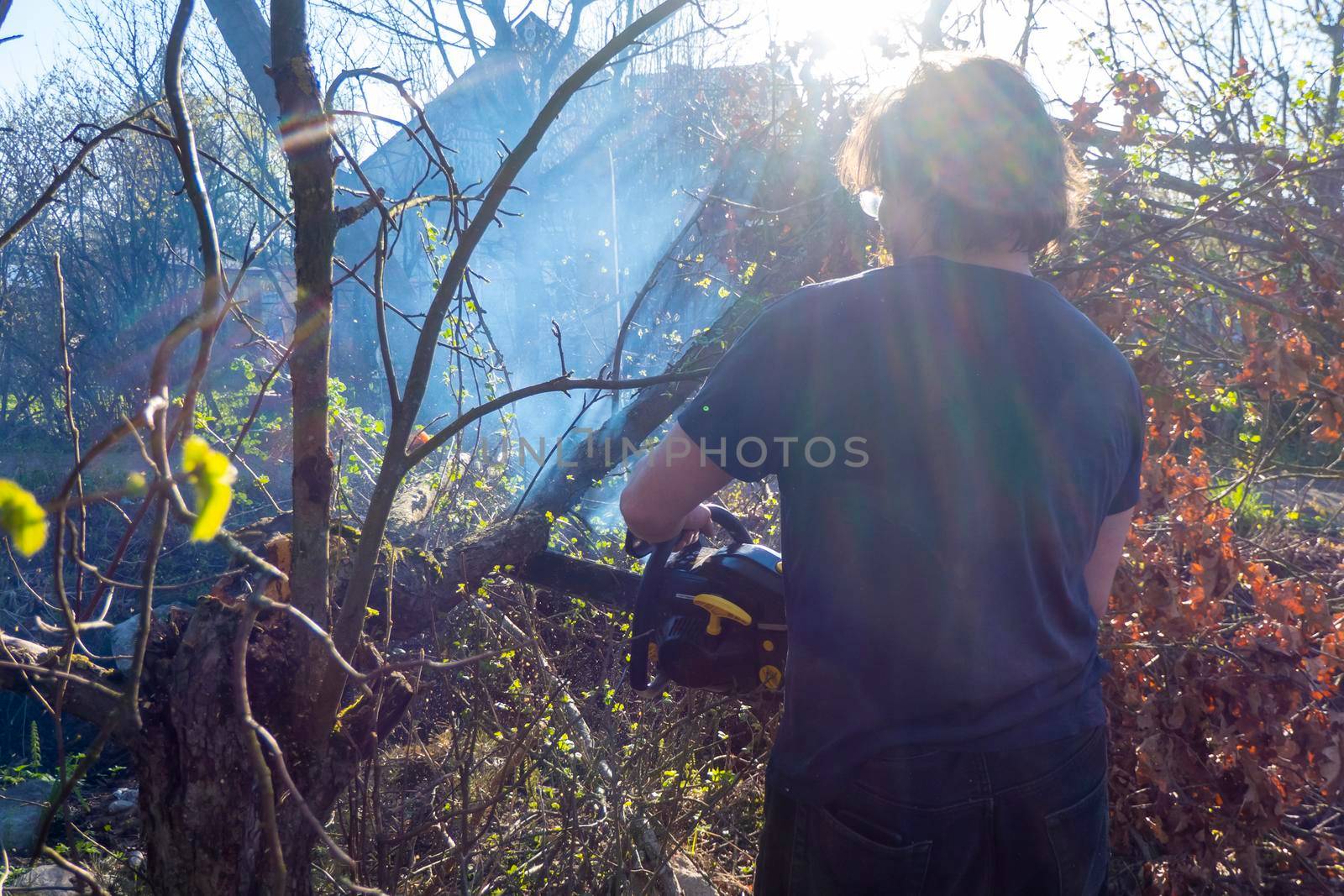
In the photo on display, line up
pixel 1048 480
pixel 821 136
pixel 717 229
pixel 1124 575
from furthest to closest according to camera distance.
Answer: pixel 717 229, pixel 821 136, pixel 1124 575, pixel 1048 480

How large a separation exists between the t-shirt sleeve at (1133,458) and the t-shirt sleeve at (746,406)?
2.06 feet

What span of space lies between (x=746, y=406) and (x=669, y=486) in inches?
8.8

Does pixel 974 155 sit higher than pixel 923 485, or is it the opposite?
pixel 974 155

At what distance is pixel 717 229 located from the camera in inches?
243

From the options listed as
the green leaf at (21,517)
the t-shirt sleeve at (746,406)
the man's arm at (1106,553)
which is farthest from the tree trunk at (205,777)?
the man's arm at (1106,553)

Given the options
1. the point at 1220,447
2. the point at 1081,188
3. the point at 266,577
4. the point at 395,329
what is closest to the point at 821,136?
the point at 1220,447

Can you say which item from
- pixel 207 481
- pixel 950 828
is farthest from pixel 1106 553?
pixel 207 481

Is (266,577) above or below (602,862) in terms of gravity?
above

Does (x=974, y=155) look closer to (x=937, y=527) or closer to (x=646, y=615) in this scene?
(x=937, y=527)

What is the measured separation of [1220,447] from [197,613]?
4403 millimetres

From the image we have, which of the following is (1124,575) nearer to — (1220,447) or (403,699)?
(1220,447)

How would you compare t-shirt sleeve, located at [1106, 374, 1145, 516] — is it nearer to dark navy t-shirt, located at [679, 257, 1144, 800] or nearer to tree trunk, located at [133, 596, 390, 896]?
dark navy t-shirt, located at [679, 257, 1144, 800]

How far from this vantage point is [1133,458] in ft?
5.43

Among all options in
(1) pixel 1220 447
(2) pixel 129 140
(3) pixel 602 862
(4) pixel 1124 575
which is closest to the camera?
(3) pixel 602 862
